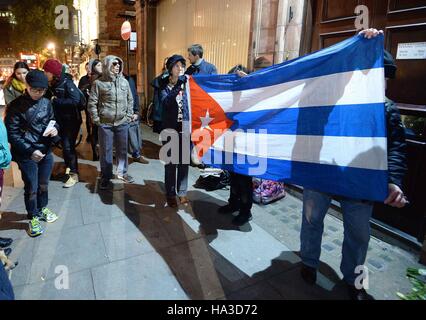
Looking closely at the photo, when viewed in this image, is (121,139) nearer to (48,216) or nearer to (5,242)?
(48,216)

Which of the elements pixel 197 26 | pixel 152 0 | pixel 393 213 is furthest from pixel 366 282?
pixel 152 0

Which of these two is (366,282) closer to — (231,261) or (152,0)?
(231,261)

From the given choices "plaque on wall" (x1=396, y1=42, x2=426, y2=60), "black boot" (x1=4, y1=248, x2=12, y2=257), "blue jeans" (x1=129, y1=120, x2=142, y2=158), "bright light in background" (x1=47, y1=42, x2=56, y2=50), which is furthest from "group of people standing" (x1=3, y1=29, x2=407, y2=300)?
"bright light in background" (x1=47, y1=42, x2=56, y2=50)

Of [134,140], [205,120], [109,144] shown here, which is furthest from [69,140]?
[205,120]

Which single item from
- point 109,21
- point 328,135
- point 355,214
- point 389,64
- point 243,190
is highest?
point 109,21

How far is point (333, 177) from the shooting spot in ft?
8.51

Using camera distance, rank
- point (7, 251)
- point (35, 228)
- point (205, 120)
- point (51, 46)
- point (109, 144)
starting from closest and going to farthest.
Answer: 1. point (7, 251)
2. point (35, 228)
3. point (205, 120)
4. point (109, 144)
5. point (51, 46)

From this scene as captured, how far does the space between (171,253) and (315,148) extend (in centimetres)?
197

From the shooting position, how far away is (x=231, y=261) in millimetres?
3270

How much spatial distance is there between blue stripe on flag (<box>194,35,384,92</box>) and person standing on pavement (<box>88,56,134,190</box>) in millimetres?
2253

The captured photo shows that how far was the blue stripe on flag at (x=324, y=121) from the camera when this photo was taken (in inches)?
93.6

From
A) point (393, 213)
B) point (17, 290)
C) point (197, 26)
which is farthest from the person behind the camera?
point (197, 26)
